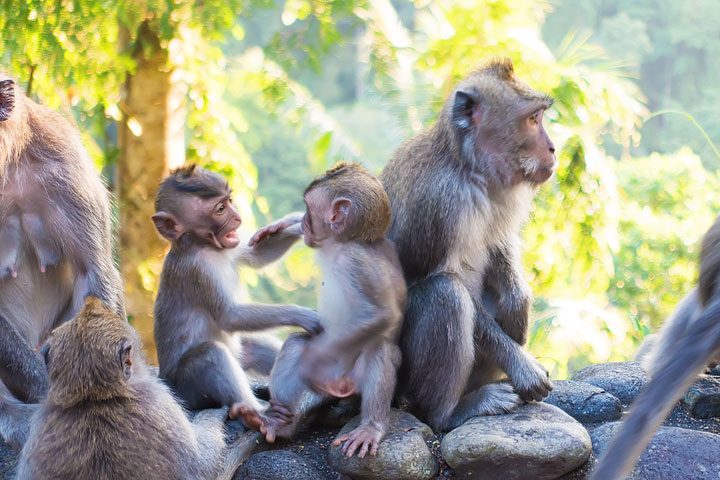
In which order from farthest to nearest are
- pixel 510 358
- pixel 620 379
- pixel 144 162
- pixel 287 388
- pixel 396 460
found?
pixel 144 162
pixel 620 379
pixel 510 358
pixel 287 388
pixel 396 460

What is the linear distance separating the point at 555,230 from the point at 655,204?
433 centimetres

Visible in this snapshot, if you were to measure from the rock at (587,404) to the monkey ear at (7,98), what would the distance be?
3275 mm

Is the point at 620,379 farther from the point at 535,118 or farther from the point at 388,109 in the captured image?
the point at 388,109

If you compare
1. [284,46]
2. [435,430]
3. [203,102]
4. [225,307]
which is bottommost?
[435,430]

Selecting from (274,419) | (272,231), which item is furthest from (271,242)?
(274,419)

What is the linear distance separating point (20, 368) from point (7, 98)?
4.55 ft

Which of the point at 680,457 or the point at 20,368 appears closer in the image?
the point at 680,457

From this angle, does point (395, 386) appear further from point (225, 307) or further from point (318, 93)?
point (318, 93)

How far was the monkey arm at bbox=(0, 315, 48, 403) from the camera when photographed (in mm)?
4633

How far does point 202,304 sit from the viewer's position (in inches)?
183

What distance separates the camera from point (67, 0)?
7746 millimetres

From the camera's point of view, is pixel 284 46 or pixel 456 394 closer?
pixel 456 394

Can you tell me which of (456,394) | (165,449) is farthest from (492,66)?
(165,449)

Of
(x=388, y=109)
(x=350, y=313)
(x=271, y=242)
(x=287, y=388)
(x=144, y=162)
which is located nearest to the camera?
(x=350, y=313)
